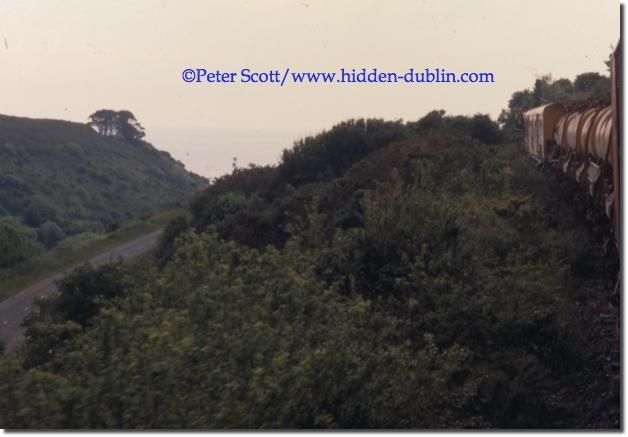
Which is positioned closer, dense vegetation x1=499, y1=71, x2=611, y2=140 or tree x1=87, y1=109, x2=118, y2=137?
tree x1=87, y1=109, x2=118, y2=137

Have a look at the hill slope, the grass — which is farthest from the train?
the hill slope

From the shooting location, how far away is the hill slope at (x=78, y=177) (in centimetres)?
3098

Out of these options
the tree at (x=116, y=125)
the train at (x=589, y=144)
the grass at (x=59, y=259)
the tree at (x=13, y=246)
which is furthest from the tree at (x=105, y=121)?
the train at (x=589, y=144)

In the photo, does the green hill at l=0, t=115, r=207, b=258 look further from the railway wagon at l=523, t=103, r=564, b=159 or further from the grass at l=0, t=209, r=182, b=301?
the railway wagon at l=523, t=103, r=564, b=159

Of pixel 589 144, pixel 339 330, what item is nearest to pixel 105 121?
pixel 589 144

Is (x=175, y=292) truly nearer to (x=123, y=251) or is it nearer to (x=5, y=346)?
(x=5, y=346)

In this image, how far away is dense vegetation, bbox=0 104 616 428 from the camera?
6.04 m

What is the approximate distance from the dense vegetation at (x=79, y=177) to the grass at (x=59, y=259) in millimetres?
4216

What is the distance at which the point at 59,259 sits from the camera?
64.3 feet

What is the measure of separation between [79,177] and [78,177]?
56mm

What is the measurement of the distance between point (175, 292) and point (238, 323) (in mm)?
1770

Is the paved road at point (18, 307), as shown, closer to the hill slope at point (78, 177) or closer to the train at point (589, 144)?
the train at point (589, 144)

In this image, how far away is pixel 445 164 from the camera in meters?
22.5

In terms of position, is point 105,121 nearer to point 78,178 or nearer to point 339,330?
point 78,178
